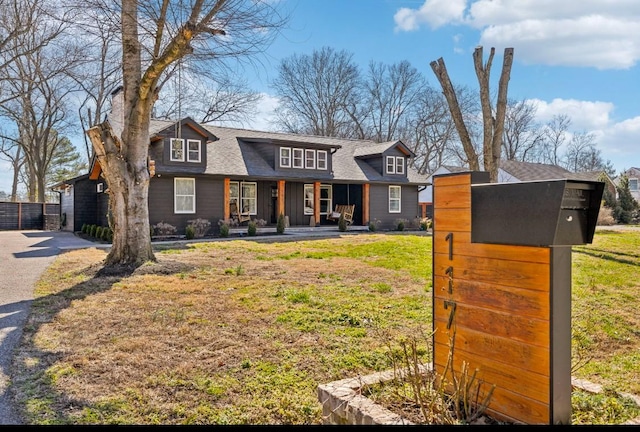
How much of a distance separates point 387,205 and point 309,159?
16.4ft

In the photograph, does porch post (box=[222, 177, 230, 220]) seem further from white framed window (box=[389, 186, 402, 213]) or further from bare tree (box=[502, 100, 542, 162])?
bare tree (box=[502, 100, 542, 162])

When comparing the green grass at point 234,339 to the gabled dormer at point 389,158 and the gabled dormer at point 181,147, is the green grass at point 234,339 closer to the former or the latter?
the gabled dormer at point 181,147

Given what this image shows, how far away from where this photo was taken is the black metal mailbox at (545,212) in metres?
2.07

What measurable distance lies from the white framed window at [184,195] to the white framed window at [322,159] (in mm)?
6181

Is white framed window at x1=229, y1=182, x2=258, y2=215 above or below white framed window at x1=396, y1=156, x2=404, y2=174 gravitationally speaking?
below

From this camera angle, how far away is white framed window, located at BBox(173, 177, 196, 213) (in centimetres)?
1688

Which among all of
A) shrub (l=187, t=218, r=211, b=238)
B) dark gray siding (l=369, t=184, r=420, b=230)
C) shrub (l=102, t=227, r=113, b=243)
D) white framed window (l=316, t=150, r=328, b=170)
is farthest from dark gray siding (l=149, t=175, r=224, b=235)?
dark gray siding (l=369, t=184, r=420, b=230)

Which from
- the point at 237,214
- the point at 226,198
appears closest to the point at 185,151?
the point at 226,198

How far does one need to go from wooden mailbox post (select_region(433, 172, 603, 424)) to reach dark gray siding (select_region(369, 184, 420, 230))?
64.0 feet

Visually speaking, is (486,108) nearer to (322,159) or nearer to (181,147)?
(181,147)

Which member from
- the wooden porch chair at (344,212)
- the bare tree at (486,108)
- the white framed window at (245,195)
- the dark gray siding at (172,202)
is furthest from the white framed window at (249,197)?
the bare tree at (486,108)

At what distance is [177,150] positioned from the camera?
661 inches

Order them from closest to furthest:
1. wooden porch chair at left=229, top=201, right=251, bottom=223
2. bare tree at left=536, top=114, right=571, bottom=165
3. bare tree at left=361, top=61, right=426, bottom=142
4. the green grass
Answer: the green grass → wooden porch chair at left=229, top=201, right=251, bottom=223 → bare tree at left=361, top=61, right=426, bottom=142 → bare tree at left=536, top=114, right=571, bottom=165

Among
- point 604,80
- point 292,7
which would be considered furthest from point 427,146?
point 292,7
